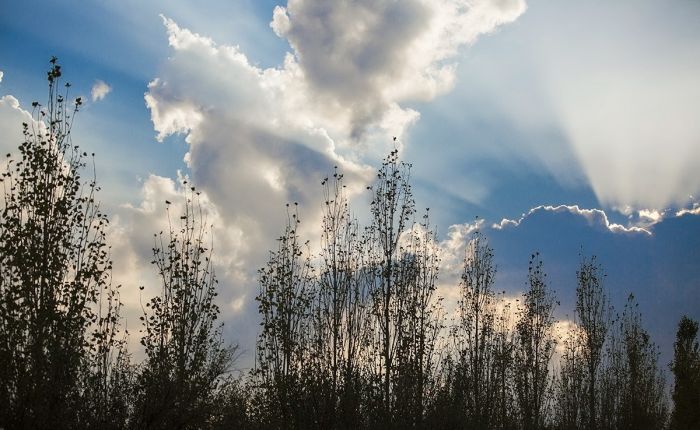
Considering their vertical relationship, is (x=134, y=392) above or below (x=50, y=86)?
below

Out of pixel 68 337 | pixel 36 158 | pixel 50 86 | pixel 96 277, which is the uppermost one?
pixel 50 86

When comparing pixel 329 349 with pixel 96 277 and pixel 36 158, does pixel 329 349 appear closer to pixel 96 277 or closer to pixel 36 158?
pixel 96 277

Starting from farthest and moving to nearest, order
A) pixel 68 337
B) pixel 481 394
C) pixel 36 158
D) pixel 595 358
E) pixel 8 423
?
pixel 595 358 < pixel 481 394 < pixel 36 158 < pixel 68 337 < pixel 8 423

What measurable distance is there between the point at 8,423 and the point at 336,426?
7461 millimetres

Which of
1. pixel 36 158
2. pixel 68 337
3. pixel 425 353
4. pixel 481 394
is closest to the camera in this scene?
pixel 68 337

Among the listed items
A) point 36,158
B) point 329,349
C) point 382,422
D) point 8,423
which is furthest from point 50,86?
point 382,422

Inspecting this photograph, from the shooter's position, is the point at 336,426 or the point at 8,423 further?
the point at 336,426

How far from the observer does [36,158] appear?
13648 mm

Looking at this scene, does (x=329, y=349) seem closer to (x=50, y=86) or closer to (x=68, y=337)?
(x=68, y=337)

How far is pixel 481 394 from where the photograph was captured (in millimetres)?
26875

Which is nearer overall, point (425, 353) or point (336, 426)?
point (336, 426)

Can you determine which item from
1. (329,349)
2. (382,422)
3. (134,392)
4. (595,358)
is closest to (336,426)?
(382,422)

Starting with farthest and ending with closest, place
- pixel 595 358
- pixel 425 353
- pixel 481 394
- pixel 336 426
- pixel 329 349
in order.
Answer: pixel 595 358 < pixel 481 394 < pixel 425 353 < pixel 329 349 < pixel 336 426

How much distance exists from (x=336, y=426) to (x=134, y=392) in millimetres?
5213
